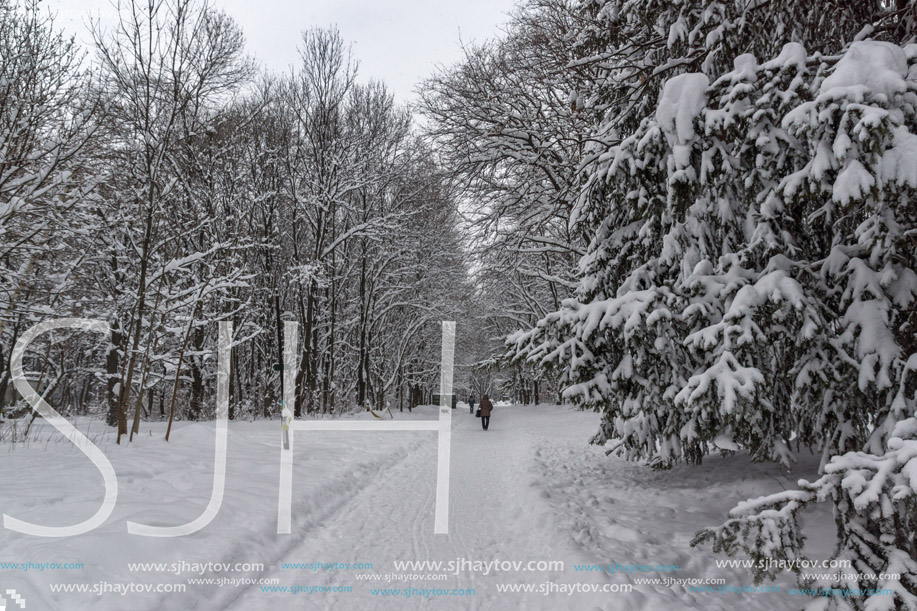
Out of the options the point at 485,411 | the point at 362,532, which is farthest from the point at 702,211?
the point at 485,411

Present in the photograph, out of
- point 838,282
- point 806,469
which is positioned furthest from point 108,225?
point 806,469

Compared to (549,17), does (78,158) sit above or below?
below

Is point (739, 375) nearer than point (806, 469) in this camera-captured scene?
Yes

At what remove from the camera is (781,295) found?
4.03 metres

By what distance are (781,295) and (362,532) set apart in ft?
16.9

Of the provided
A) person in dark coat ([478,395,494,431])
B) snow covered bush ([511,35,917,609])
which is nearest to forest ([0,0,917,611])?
snow covered bush ([511,35,917,609])

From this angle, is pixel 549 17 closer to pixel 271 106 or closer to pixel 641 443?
pixel 641 443

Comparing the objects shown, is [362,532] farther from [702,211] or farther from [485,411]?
[485,411]

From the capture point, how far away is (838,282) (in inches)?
178

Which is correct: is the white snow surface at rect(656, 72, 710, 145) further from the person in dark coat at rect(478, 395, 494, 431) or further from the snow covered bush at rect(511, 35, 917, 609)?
the person in dark coat at rect(478, 395, 494, 431)

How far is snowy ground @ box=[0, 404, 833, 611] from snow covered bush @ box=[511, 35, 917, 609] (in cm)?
96

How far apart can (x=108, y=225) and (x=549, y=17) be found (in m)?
10.4

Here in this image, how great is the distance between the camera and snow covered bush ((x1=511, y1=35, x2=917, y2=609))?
10.5ft

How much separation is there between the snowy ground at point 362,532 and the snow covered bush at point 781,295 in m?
0.96
